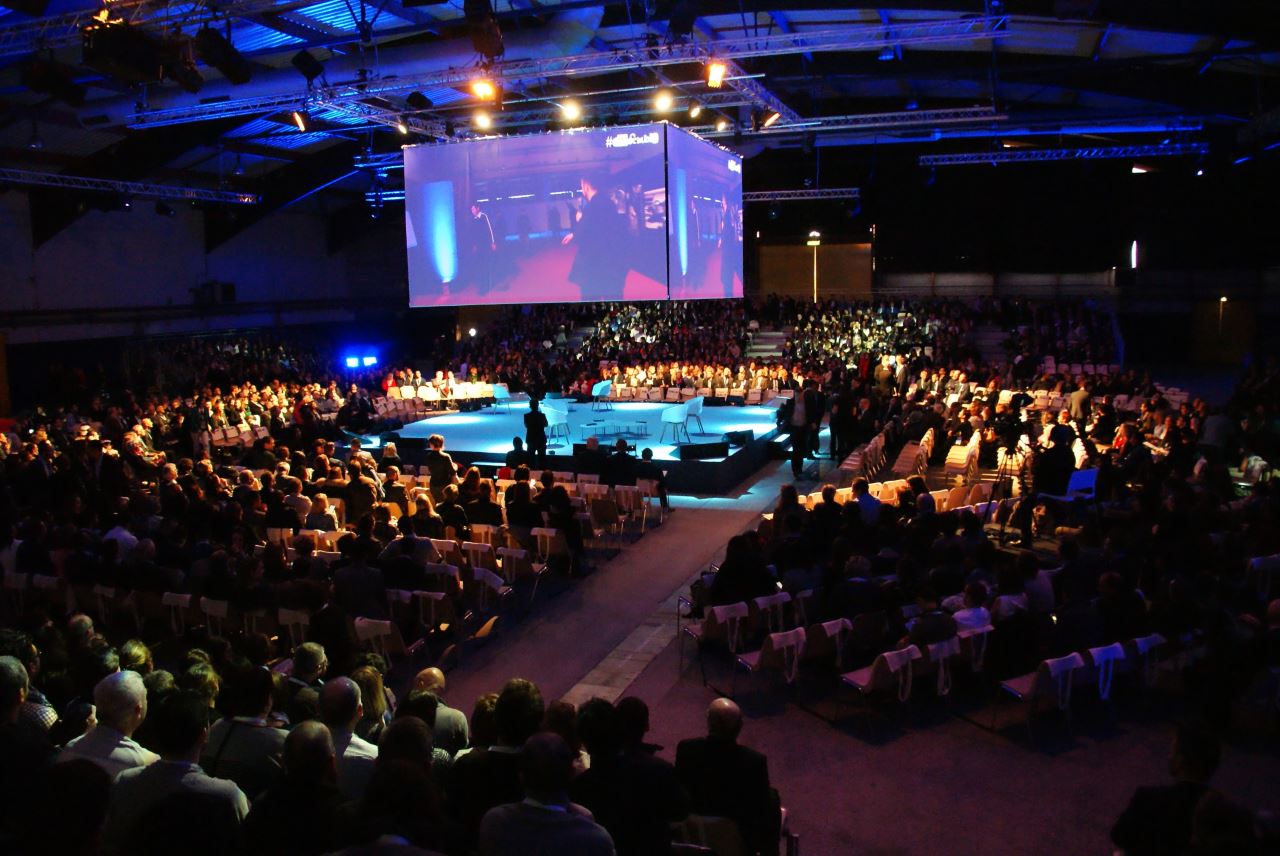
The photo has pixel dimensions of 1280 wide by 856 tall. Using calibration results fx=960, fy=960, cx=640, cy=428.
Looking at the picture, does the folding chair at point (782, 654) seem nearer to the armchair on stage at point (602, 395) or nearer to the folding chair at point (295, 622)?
the folding chair at point (295, 622)

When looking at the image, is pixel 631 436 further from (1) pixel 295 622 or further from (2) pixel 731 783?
(2) pixel 731 783

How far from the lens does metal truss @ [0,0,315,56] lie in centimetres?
971

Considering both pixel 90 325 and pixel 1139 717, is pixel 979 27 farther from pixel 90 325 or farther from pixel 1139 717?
pixel 90 325

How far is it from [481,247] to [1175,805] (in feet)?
34.4

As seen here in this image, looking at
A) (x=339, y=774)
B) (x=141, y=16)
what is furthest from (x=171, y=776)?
(x=141, y=16)

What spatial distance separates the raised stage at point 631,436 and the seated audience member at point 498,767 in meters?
10.5

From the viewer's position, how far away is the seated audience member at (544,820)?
8.46 ft

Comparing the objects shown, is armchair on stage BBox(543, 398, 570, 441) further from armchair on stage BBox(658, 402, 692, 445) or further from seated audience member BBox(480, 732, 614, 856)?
seated audience member BBox(480, 732, 614, 856)

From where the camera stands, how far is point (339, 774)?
3494mm

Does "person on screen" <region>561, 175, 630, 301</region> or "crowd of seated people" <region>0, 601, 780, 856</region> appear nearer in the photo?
"crowd of seated people" <region>0, 601, 780, 856</region>

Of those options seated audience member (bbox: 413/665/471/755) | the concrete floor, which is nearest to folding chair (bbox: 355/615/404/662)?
the concrete floor

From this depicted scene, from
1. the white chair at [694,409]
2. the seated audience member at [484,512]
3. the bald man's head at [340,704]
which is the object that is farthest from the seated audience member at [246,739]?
the white chair at [694,409]

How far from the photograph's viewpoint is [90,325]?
2238 cm

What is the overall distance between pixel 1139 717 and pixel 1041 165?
23.2m
